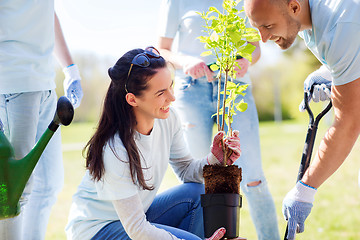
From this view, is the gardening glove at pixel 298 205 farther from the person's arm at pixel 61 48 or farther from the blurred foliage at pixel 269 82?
the blurred foliage at pixel 269 82

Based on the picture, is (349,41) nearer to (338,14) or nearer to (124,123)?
(338,14)

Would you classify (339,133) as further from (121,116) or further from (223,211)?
(121,116)

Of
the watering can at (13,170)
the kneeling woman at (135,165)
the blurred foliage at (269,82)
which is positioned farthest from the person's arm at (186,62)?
the blurred foliage at (269,82)

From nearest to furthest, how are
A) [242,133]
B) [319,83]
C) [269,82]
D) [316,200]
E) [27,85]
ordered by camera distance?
1. [27,85]
2. [319,83]
3. [242,133]
4. [316,200]
5. [269,82]

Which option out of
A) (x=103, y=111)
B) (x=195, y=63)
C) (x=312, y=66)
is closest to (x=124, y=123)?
(x=103, y=111)

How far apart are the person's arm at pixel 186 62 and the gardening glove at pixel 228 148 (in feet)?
1.15

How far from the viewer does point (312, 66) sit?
21.5 meters

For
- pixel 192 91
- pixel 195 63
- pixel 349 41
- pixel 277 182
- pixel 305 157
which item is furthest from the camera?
pixel 277 182

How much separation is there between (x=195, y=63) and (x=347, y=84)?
0.72 meters

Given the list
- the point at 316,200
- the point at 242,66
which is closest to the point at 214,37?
the point at 242,66

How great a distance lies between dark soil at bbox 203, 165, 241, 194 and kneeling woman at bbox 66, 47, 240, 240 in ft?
0.39

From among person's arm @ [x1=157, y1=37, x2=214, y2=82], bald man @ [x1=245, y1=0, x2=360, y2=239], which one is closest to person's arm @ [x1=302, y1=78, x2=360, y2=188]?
bald man @ [x1=245, y1=0, x2=360, y2=239]

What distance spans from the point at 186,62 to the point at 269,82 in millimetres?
23159

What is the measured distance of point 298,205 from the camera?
5.74 feet
